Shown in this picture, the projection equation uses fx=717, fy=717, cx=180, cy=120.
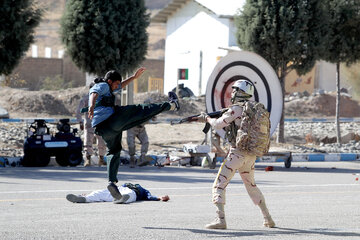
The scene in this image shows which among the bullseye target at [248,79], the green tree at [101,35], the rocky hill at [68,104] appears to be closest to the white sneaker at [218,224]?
the bullseye target at [248,79]

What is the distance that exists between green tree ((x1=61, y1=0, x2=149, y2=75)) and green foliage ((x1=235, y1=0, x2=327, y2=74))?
319cm

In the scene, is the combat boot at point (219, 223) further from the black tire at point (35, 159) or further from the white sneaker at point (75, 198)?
the black tire at point (35, 159)

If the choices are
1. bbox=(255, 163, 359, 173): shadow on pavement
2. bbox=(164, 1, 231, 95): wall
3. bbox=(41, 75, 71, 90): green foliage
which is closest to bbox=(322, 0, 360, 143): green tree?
bbox=(255, 163, 359, 173): shadow on pavement

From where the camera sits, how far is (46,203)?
10.1 meters

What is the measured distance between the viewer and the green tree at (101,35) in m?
19.3

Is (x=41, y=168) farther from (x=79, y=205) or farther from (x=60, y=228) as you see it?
(x=60, y=228)

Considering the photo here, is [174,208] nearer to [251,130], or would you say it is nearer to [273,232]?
[273,232]

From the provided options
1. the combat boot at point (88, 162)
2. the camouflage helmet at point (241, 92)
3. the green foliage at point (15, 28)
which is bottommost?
the combat boot at point (88, 162)

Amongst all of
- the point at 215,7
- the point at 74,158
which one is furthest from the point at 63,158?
the point at 215,7

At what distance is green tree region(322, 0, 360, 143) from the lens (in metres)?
21.9

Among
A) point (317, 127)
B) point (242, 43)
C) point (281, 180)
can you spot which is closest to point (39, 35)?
point (317, 127)

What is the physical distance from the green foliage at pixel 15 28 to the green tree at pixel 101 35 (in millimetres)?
1586

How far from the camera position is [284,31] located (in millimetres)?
19938

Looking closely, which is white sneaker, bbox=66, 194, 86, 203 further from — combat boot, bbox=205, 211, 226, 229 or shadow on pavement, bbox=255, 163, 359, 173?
shadow on pavement, bbox=255, 163, 359, 173
